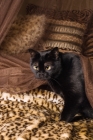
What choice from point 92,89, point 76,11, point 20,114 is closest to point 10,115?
point 20,114

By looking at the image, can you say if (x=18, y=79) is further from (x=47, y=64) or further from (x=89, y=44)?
(x=89, y=44)

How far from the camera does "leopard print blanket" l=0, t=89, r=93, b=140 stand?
126cm

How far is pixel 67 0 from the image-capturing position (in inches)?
96.5

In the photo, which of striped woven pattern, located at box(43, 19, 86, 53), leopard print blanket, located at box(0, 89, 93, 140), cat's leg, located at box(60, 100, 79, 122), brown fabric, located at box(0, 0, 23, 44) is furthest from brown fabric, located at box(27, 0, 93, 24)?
cat's leg, located at box(60, 100, 79, 122)

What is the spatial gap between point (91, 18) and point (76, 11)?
0.51ft

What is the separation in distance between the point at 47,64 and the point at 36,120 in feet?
1.07

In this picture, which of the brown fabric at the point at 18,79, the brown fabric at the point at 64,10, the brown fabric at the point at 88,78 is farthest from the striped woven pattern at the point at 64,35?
the brown fabric at the point at 88,78

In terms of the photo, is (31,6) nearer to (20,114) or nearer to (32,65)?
(32,65)

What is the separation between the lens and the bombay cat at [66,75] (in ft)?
5.07

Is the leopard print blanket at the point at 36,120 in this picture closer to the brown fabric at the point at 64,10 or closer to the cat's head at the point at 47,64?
the cat's head at the point at 47,64

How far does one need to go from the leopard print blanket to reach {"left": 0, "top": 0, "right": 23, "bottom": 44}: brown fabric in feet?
1.50

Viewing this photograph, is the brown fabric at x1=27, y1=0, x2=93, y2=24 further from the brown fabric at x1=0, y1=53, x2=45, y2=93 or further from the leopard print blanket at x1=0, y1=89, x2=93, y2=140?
the leopard print blanket at x1=0, y1=89, x2=93, y2=140

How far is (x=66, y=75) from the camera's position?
1.58 meters

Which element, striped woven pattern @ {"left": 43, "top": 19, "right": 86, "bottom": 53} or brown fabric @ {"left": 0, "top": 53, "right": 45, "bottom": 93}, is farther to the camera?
striped woven pattern @ {"left": 43, "top": 19, "right": 86, "bottom": 53}
